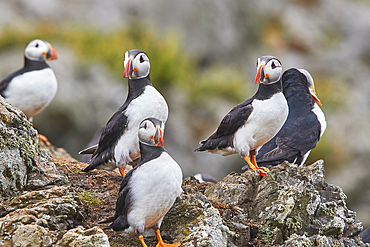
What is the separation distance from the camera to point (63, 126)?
11.2 meters

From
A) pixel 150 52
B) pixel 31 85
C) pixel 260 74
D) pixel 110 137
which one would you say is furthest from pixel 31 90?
pixel 150 52

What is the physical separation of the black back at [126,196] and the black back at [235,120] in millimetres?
1627

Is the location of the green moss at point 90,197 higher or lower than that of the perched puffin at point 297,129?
lower

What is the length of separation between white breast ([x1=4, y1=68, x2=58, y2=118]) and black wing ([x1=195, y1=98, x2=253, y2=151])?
346cm

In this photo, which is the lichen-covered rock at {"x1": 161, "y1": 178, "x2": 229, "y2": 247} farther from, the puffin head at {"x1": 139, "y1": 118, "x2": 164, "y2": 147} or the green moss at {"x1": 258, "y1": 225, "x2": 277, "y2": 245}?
the puffin head at {"x1": 139, "y1": 118, "x2": 164, "y2": 147}

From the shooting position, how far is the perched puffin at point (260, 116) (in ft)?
16.6

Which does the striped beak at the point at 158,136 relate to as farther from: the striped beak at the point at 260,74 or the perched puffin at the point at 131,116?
the striped beak at the point at 260,74

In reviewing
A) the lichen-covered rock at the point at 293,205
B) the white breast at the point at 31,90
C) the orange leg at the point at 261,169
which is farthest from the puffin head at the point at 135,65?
the white breast at the point at 31,90

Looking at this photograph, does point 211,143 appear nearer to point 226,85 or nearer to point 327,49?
point 226,85

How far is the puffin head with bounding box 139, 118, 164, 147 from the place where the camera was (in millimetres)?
3859

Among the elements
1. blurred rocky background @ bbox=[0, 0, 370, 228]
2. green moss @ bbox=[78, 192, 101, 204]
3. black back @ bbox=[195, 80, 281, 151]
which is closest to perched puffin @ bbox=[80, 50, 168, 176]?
A: green moss @ bbox=[78, 192, 101, 204]

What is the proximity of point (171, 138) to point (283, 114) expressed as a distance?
827 centimetres

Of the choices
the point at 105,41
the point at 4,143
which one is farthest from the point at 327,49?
the point at 4,143

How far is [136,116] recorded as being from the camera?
191 inches
